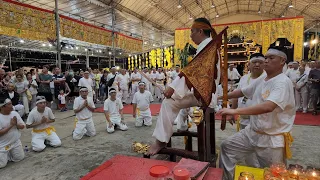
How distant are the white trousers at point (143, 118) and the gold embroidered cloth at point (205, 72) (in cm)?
374

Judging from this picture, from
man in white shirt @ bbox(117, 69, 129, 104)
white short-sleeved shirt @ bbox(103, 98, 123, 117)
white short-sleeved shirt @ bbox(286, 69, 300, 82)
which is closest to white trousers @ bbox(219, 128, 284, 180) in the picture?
white short-sleeved shirt @ bbox(103, 98, 123, 117)

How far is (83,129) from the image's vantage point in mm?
4793

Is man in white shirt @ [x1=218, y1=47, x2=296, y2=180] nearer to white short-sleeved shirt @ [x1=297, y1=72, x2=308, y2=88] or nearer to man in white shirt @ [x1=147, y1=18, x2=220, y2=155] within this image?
man in white shirt @ [x1=147, y1=18, x2=220, y2=155]

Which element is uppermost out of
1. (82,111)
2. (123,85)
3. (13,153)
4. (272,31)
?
(272,31)

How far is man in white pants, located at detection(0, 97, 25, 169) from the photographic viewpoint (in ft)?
11.1

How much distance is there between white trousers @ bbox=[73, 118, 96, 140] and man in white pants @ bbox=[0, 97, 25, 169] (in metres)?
1.26

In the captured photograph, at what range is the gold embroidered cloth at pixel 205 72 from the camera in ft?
6.99

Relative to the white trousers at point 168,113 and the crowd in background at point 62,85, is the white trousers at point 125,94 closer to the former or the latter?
the crowd in background at point 62,85

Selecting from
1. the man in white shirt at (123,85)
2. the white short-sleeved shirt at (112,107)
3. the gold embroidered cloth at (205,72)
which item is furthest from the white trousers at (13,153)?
the man in white shirt at (123,85)

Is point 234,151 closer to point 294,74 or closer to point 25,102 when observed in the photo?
point 294,74

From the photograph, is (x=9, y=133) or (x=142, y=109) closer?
(x=9, y=133)

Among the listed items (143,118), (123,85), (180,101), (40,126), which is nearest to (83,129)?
(40,126)

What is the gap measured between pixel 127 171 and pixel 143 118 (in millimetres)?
4062

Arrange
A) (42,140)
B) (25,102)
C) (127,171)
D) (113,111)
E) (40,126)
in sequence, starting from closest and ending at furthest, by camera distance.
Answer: (127,171)
(42,140)
(40,126)
(113,111)
(25,102)
